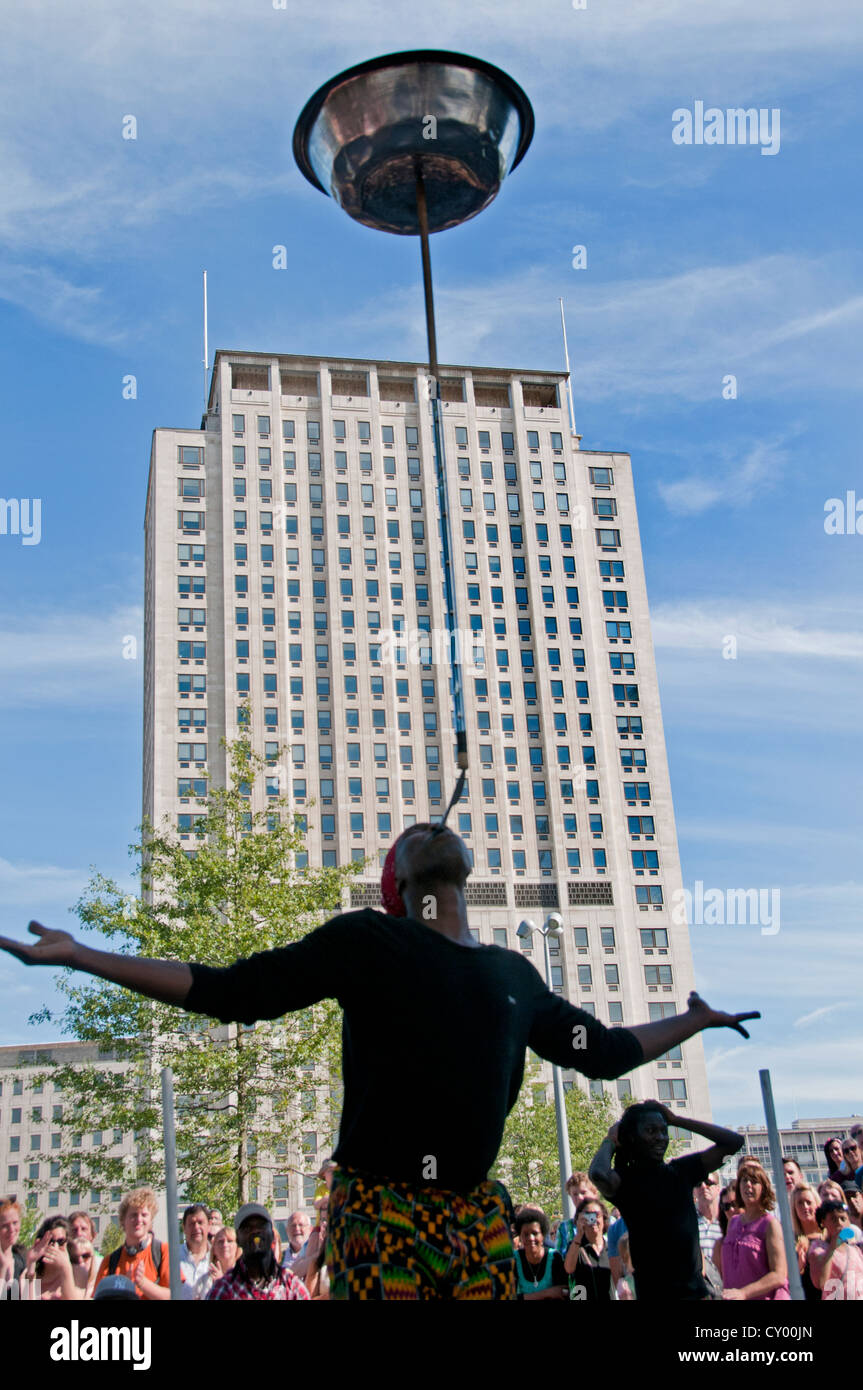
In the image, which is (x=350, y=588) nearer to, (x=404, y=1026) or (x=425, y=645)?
(x=425, y=645)

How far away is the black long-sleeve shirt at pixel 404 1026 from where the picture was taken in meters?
2.60

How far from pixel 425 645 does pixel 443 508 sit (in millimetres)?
93755

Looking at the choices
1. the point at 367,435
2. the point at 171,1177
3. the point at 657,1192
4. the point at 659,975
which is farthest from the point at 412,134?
the point at 367,435

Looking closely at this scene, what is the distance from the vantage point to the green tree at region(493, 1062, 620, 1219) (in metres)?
54.8

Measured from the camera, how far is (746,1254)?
767 centimetres

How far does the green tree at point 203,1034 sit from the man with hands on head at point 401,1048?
24.6 meters

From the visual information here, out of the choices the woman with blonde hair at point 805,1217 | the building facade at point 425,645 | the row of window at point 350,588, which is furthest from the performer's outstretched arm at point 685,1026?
the row of window at point 350,588

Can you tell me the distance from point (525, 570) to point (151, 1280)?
297 ft

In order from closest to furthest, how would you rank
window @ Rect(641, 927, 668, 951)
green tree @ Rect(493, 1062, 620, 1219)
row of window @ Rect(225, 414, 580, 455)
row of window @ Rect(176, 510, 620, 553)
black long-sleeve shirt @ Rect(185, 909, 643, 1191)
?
1. black long-sleeve shirt @ Rect(185, 909, 643, 1191)
2. green tree @ Rect(493, 1062, 620, 1219)
3. window @ Rect(641, 927, 668, 951)
4. row of window @ Rect(176, 510, 620, 553)
5. row of window @ Rect(225, 414, 580, 455)

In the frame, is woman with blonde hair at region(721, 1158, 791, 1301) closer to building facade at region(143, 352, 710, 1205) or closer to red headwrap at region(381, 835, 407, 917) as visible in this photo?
red headwrap at region(381, 835, 407, 917)

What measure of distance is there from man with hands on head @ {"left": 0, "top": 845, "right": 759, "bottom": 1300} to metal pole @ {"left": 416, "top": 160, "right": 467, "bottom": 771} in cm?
44

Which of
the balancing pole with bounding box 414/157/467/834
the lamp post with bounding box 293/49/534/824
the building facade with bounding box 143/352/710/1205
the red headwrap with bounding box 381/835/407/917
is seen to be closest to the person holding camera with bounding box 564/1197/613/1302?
the red headwrap with bounding box 381/835/407/917

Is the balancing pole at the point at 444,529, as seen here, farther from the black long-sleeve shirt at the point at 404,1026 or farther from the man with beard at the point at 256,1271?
the man with beard at the point at 256,1271
